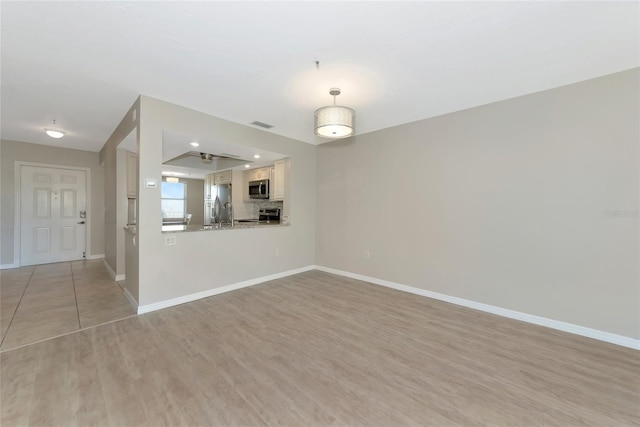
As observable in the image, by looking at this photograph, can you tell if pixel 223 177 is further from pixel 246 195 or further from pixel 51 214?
pixel 51 214

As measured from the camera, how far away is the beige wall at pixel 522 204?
2.48 m

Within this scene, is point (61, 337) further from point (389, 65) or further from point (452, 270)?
point (452, 270)

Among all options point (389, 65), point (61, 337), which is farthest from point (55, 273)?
point (389, 65)

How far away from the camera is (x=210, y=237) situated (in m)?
3.69

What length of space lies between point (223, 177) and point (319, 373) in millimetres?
6017

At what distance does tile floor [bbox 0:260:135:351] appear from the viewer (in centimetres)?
262

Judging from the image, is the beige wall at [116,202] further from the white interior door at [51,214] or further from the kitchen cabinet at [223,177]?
the kitchen cabinet at [223,177]

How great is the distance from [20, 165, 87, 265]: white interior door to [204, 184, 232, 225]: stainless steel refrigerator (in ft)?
8.93

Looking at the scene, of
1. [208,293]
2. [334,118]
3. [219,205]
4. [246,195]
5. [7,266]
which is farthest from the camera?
[246,195]

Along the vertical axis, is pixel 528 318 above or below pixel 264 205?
below

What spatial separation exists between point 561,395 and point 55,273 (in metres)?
7.22

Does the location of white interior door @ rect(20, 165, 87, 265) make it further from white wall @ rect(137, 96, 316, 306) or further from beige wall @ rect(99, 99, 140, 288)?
white wall @ rect(137, 96, 316, 306)

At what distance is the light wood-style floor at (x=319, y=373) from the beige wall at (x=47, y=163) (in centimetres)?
453

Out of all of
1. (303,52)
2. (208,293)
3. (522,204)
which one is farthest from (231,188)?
(522,204)
